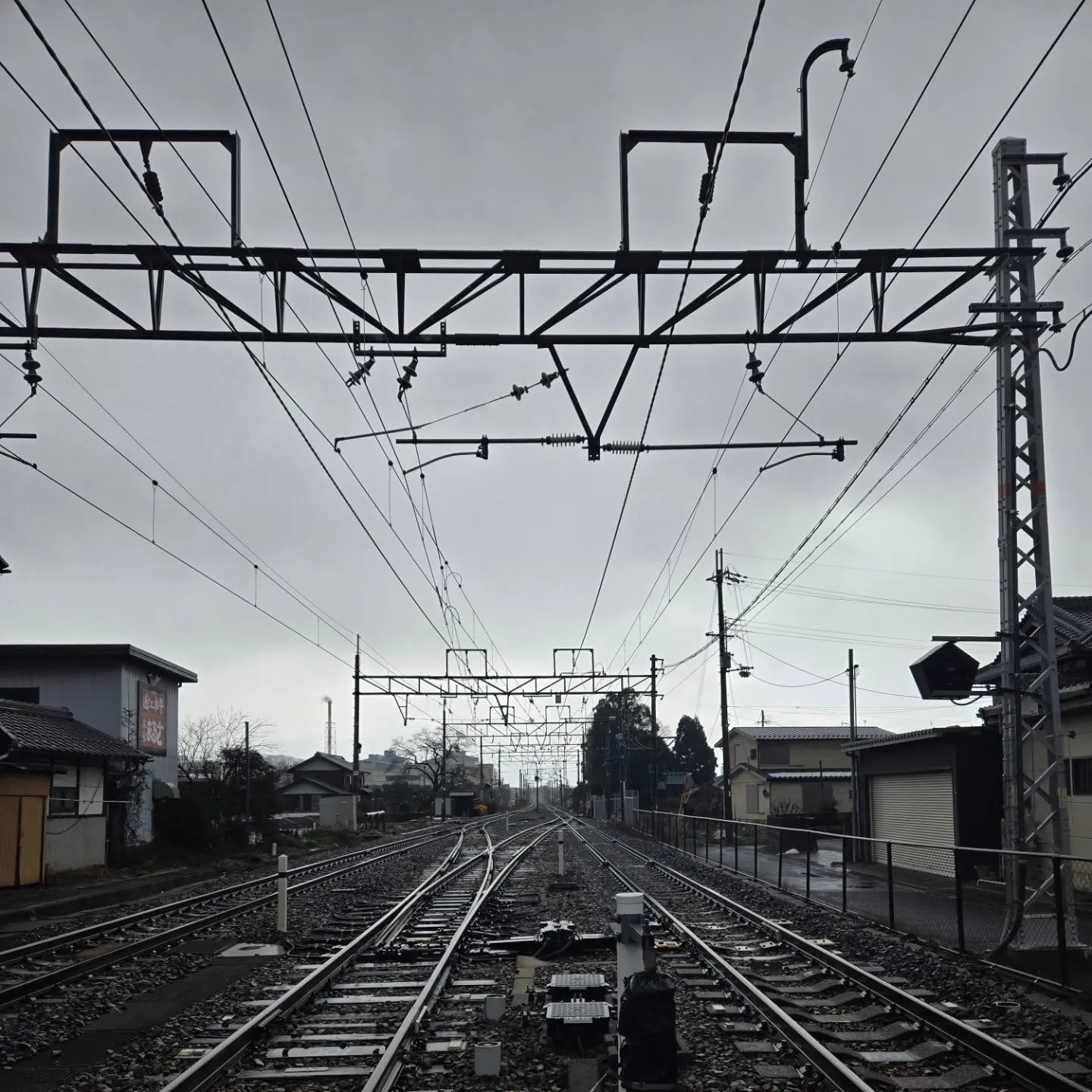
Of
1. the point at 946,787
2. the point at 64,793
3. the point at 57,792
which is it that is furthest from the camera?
the point at 64,793

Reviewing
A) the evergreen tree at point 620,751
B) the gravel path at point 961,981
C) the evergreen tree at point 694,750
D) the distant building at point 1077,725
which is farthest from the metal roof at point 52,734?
the evergreen tree at point 694,750

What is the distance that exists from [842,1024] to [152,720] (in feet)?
111

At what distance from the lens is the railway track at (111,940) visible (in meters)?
12.6

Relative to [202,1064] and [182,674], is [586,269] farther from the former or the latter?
[182,674]

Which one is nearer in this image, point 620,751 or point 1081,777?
point 1081,777

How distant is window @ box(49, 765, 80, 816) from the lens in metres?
29.4

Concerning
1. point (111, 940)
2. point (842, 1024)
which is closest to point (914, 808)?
Answer: point (111, 940)

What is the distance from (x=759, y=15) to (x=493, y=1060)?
22.6ft

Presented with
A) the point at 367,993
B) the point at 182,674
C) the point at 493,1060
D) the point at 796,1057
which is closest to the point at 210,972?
the point at 367,993

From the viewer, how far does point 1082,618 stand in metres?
24.3

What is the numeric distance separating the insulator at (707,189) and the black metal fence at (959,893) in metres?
6.65

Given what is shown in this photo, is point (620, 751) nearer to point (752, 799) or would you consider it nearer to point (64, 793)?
point (752, 799)

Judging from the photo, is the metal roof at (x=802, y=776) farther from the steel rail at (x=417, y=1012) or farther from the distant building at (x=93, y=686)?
the steel rail at (x=417, y=1012)

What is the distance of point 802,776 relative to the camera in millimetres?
55438
